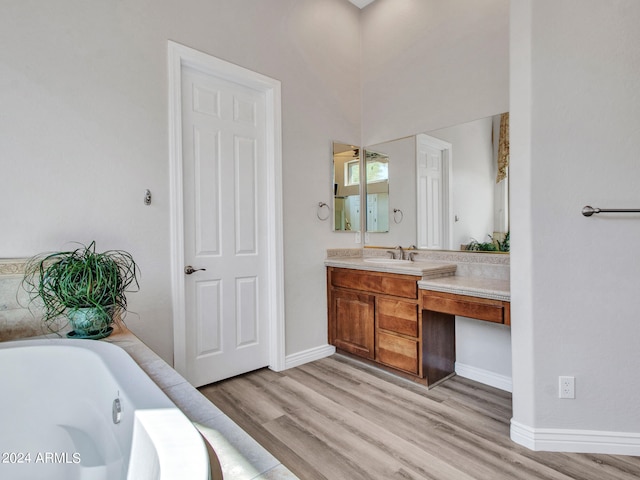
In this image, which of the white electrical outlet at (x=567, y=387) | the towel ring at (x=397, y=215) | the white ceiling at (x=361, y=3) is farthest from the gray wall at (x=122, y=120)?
the white electrical outlet at (x=567, y=387)

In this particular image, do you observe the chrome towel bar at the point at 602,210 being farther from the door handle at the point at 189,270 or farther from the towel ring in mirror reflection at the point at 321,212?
the door handle at the point at 189,270

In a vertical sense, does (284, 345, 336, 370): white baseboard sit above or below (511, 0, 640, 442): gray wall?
below

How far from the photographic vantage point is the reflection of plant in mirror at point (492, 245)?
8.00ft

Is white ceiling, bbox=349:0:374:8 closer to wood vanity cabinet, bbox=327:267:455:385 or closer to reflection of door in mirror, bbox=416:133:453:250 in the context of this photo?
reflection of door in mirror, bbox=416:133:453:250

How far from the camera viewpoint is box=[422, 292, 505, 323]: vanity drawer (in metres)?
1.99

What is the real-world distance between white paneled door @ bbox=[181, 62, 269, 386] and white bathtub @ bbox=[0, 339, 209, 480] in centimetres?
101

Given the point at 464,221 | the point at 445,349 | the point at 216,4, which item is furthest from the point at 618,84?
the point at 216,4

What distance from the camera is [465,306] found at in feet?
7.00

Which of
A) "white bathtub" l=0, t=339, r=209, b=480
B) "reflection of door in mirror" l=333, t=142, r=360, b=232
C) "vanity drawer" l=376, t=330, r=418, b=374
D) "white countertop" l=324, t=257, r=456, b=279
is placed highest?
"reflection of door in mirror" l=333, t=142, r=360, b=232

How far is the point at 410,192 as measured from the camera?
304 centimetres

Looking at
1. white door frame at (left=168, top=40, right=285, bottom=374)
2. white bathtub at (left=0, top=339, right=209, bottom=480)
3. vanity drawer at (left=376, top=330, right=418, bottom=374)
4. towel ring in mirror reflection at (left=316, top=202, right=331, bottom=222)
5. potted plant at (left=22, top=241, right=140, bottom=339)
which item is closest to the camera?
white bathtub at (left=0, top=339, right=209, bottom=480)

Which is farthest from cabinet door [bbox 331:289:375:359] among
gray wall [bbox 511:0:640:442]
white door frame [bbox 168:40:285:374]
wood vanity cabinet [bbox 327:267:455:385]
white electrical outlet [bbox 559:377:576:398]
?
white electrical outlet [bbox 559:377:576:398]

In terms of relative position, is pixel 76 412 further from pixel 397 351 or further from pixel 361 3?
pixel 361 3

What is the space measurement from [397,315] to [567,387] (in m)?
1.08
